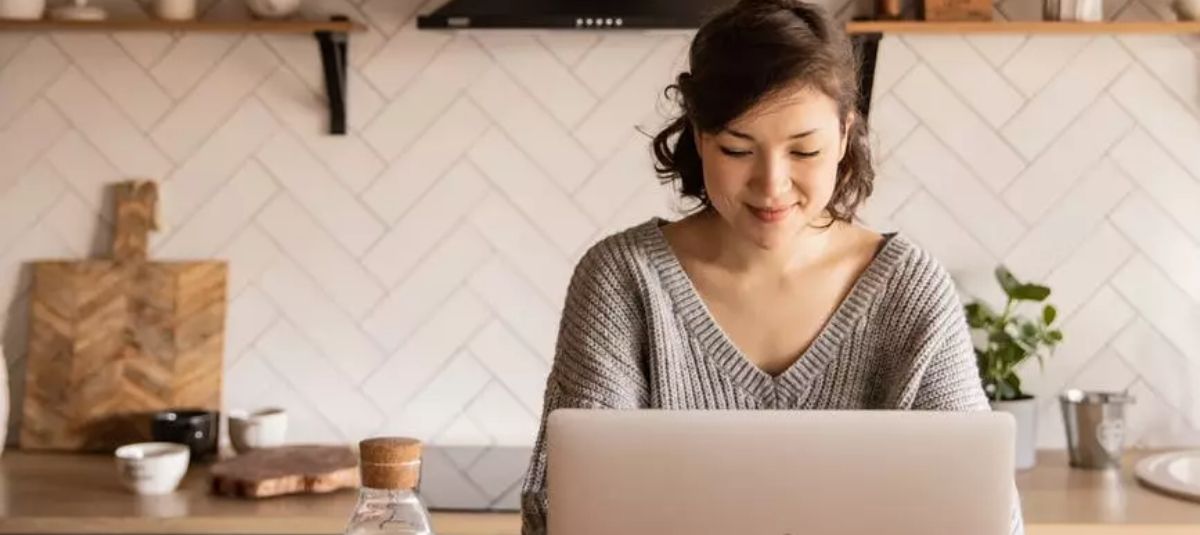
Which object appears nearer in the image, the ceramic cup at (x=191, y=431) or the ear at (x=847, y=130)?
the ear at (x=847, y=130)

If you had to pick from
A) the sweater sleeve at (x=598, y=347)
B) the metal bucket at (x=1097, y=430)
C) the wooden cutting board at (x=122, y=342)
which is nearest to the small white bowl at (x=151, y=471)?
the wooden cutting board at (x=122, y=342)

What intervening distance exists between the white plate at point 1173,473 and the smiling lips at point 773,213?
1.17 meters

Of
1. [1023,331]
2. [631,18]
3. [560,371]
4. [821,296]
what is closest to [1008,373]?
[1023,331]

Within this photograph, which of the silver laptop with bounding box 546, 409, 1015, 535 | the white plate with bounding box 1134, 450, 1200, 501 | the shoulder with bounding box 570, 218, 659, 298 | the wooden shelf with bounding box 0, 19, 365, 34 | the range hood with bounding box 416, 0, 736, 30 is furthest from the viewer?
the wooden shelf with bounding box 0, 19, 365, 34

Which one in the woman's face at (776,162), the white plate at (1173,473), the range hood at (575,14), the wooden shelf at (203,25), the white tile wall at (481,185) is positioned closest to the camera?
the woman's face at (776,162)

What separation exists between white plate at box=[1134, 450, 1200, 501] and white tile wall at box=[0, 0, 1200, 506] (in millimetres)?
175

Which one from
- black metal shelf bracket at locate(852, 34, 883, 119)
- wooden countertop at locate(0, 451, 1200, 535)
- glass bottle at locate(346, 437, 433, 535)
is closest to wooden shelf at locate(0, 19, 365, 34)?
wooden countertop at locate(0, 451, 1200, 535)

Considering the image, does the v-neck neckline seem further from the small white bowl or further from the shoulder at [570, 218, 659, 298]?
the small white bowl

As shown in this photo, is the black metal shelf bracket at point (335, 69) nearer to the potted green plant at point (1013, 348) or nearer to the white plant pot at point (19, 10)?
the white plant pot at point (19, 10)

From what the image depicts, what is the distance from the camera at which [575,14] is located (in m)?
2.20

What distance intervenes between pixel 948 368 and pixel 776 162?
295 mm

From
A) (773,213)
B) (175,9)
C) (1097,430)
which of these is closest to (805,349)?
(773,213)

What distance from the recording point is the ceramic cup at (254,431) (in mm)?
2336

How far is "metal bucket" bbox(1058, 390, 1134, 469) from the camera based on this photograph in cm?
226
